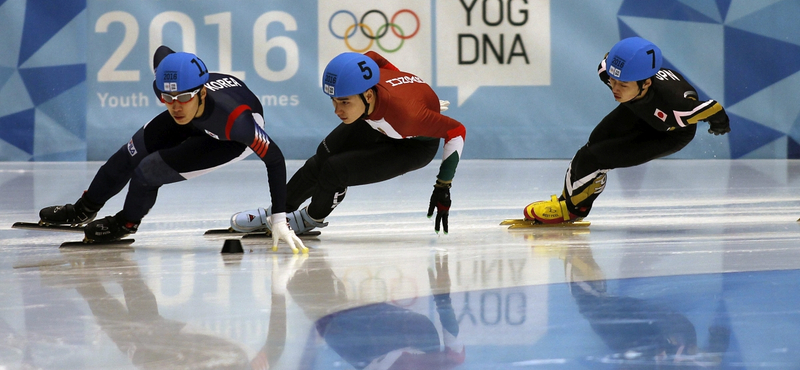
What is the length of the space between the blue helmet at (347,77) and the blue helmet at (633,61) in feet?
4.12

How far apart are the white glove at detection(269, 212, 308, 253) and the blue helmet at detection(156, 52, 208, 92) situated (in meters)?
0.66

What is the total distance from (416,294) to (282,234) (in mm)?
1123

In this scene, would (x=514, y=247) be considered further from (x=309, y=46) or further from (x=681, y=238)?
(x=309, y=46)

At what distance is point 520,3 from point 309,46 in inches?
94.1

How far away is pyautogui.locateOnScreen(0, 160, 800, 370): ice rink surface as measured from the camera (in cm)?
200

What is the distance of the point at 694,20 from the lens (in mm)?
9484

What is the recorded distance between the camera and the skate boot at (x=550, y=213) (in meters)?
4.66

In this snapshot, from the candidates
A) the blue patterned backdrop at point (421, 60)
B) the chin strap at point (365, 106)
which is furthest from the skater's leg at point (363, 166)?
the blue patterned backdrop at point (421, 60)

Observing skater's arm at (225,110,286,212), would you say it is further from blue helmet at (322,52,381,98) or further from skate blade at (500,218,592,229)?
skate blade at (500,218,592,229)

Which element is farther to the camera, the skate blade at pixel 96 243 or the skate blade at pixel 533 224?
the skate blade at pixel 533 224

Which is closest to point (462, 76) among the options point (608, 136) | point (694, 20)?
point (694, 20)

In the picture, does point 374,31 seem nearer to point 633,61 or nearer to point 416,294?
point 633,61

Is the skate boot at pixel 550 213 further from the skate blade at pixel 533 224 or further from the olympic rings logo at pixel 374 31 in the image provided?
the olympic rings logo at pixel 374 31

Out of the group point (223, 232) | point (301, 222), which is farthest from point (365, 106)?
point (223, 232)
